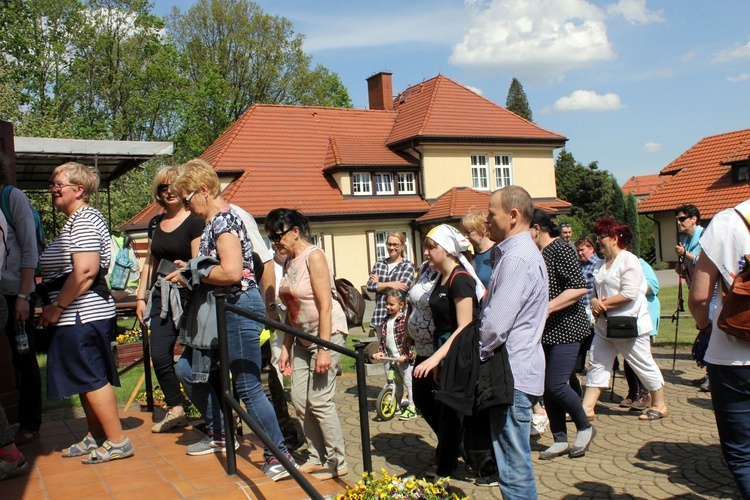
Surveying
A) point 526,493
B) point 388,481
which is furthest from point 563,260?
point 388,481

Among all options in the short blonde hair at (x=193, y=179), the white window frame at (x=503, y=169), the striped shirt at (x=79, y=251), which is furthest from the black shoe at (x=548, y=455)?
the white window frame at (x=503, y=169)

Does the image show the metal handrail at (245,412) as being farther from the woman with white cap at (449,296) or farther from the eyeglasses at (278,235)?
the woman with white cap at (449,296)

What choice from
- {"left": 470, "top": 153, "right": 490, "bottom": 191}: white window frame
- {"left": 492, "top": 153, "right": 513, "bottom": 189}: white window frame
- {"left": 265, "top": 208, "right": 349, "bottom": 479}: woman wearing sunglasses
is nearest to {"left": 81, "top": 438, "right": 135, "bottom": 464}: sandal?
{"left": 265, "top": 208, "right": 349, "bottom": 479}: woman wearing sunglasses

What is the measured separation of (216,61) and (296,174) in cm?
1760

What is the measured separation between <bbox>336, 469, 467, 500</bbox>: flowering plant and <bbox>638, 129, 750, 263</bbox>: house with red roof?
31.3 meters

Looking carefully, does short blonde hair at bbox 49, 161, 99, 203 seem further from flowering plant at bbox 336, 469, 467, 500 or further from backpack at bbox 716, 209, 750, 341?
backpack at bbox 716, 209, 750, 341

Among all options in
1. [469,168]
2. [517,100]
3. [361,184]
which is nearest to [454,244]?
[361,184]

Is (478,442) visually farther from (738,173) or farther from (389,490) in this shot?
(738,173)

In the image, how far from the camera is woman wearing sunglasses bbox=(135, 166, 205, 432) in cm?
509

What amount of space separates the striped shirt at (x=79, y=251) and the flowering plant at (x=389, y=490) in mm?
2118

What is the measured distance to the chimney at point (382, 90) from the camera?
3734 cm

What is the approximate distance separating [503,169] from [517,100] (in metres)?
40.8

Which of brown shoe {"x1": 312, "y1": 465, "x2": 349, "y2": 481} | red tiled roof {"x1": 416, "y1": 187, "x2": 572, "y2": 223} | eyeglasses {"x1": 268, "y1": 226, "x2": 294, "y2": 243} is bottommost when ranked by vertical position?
brown shoe {"x1": 312, "y1": 465, "x2": 349, "y2": 481}

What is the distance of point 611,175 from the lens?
162 ft
